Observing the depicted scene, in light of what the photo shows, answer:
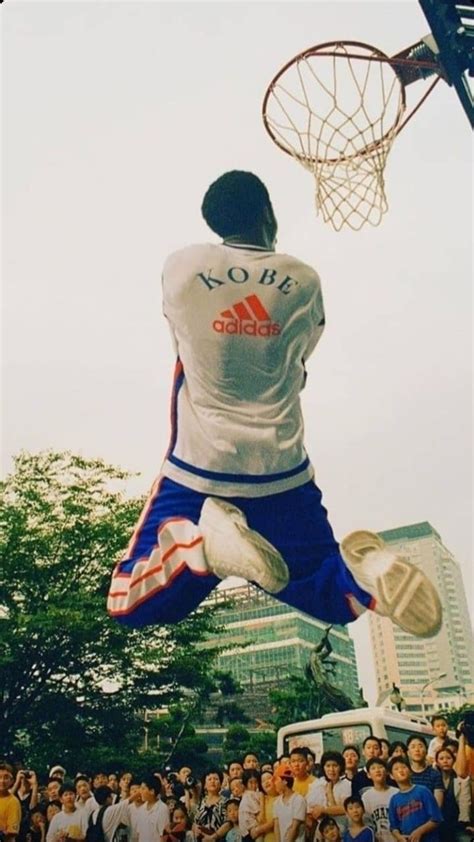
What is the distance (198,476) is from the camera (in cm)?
531

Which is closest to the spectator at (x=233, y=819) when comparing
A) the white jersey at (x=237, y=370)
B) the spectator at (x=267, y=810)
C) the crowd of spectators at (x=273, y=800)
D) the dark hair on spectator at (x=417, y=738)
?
the crowd of spectators at (x=273, y=800)

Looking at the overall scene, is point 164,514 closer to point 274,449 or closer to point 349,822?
point 274,449

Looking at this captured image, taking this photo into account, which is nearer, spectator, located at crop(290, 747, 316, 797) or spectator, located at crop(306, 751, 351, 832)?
spectator, located at crop(306, 751, 351, 832)

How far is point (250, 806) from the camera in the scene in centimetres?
463

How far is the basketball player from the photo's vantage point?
4934 mm

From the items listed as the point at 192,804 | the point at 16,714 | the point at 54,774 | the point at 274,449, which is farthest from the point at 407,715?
the point at 16,714

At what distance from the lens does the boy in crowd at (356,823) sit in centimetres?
432

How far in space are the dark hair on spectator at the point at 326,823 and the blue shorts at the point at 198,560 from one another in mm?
1071

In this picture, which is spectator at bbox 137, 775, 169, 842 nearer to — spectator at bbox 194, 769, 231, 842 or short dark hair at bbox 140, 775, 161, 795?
short dark hair at bbox 140, 775, 161, 795

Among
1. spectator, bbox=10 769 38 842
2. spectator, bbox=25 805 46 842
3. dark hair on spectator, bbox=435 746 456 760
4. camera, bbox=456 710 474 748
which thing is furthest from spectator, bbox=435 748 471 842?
spectator, bbox=10 769 38 842

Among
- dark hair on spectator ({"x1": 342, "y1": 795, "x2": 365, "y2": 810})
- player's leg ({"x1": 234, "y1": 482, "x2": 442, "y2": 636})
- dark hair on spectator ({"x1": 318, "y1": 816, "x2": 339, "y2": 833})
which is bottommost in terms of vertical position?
dark hair on spectator ({"x1": 318, "y1": 816, "x2": 339, "y2": 833})

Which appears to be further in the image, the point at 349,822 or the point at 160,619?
the point at 160,619

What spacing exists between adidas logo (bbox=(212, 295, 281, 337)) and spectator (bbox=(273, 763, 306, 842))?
8.42 feet

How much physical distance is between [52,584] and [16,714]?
88cm
